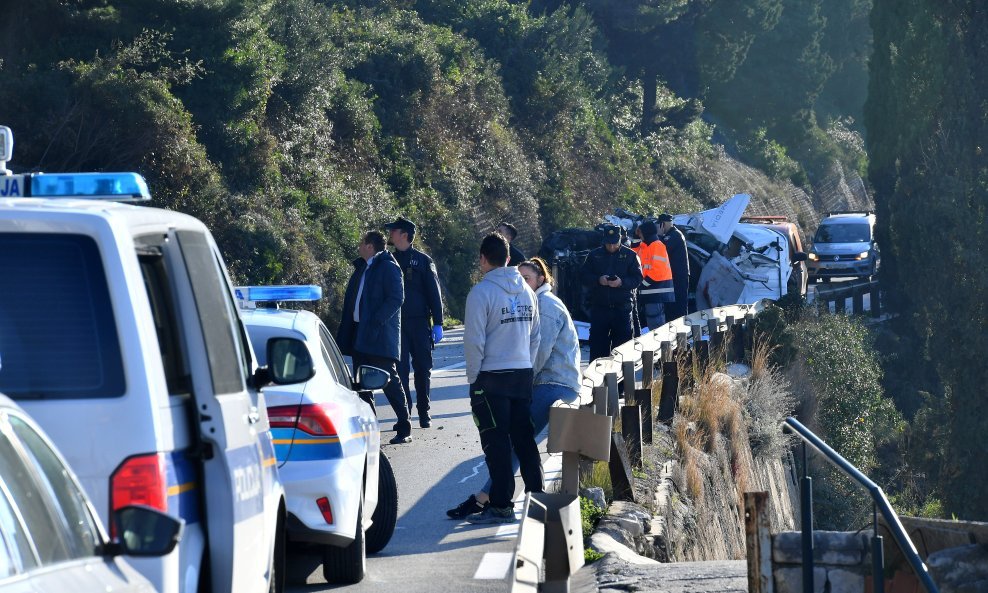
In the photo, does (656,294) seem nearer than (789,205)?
Yes

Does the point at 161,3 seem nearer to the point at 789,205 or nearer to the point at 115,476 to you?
the point at 115,476

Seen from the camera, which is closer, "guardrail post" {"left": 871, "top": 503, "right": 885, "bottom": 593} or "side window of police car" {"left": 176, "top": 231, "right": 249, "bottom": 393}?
"side window of police car" {"left": 176, "top": 231, "right": 249, "bottom": 393}

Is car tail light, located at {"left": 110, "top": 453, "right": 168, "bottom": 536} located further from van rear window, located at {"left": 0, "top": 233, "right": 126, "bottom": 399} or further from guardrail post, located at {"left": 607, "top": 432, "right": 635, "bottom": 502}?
guardrail post, located at {"left": 607, "top": 432, "right": 635, "bottom": 502}

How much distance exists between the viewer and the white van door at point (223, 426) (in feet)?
15.3

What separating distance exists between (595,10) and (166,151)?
115ft

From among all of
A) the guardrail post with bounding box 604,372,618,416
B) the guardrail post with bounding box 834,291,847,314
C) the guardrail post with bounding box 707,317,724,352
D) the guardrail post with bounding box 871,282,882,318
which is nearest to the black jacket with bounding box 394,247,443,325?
the guardrail post with bounding box 604,372,618,416

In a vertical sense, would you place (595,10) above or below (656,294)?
above

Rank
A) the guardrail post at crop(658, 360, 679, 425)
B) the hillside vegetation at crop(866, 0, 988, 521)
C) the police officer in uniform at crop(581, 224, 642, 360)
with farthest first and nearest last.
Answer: the hillside vegetation at crop(866, 0, 988, 521), the police officer in uniform at crop(581, 224, 642, 360), the guardrail post at crop(658, 360, 679, 425)

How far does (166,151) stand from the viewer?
22.6 metres

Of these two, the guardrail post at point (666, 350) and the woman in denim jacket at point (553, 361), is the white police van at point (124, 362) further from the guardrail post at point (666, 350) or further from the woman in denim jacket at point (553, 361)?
the guardrail post at point (666, 350)

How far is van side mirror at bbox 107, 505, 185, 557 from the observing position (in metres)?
3.48

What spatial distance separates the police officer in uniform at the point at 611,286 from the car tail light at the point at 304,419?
8294mm

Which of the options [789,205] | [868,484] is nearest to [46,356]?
[868,484]

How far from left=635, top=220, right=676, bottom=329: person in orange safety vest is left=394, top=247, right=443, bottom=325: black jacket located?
5.27m
